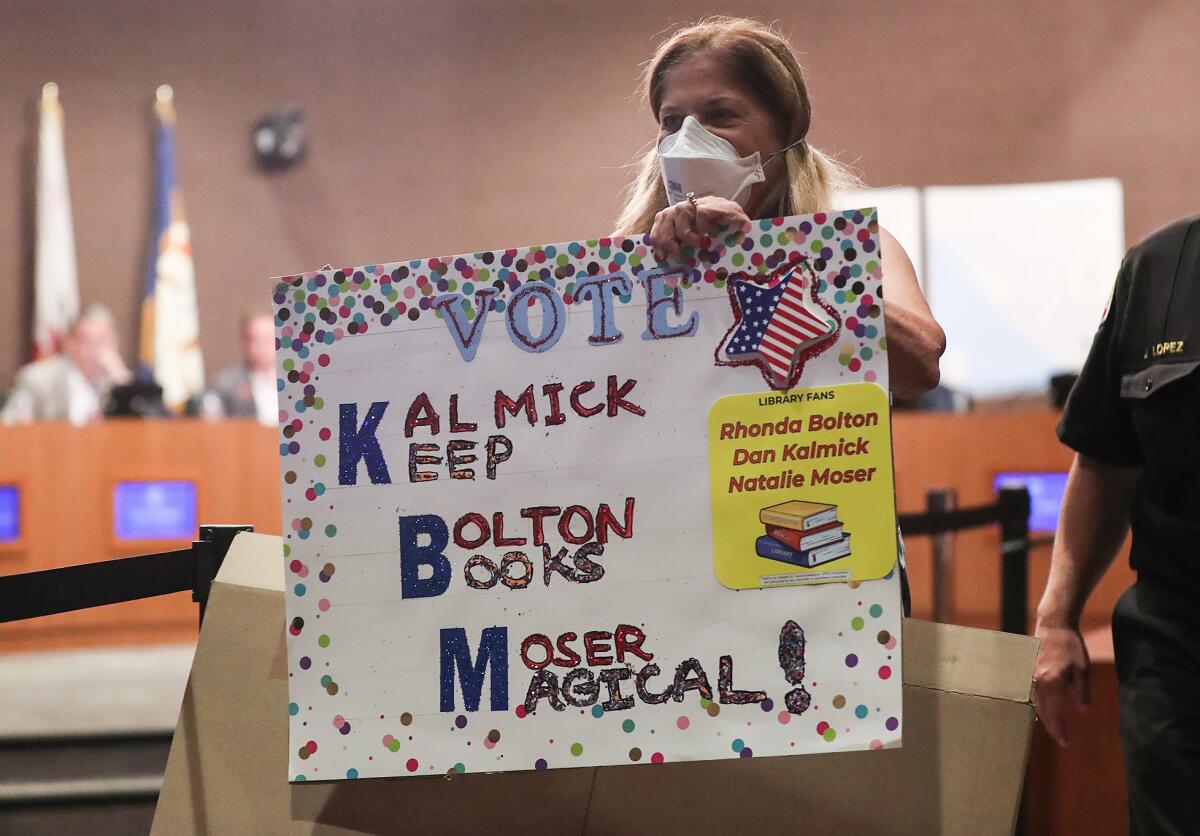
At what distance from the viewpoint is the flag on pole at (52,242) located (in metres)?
8.35

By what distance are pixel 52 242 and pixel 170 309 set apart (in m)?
0.93

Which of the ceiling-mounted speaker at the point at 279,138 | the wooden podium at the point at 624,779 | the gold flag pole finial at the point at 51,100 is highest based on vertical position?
the gold flag pole finial at the point at 51,100

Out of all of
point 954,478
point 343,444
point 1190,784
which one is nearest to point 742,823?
point 1190,784

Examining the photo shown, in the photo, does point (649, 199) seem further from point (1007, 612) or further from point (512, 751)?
point (1007, 612)

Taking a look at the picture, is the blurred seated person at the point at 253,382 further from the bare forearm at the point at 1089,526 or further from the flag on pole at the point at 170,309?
the bare forearm at the point at 1089,526

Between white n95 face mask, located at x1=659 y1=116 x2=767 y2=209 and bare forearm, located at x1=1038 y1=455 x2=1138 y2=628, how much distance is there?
1.71 ft

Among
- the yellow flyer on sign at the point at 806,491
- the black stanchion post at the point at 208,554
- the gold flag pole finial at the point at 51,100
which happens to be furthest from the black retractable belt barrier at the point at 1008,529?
the gold flag pole finial at the point at 51,100

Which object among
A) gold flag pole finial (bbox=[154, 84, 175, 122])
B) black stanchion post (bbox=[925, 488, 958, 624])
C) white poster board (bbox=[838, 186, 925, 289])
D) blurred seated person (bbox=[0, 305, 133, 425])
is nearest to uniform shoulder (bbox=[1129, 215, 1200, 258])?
black stanchion post (bbox=[925, 488, 958, 624])

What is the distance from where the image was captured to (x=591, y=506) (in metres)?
1.20

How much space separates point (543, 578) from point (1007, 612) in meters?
1.46

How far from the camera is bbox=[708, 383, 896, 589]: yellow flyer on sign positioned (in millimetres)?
1141

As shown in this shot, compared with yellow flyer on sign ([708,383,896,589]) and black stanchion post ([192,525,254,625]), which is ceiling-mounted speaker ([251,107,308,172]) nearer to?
black stanchion post ([192,525,254,625])

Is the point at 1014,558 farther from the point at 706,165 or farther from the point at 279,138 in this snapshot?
the point at 279,138

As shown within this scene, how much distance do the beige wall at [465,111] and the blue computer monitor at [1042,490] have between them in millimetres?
3574
